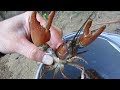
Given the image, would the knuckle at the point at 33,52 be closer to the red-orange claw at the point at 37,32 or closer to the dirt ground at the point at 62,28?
the red-orange claw at the point at 37,32

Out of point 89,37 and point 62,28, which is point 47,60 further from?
point 62,28

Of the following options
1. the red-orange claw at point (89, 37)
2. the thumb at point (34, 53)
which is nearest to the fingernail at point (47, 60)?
the thumb at point (34, 53)

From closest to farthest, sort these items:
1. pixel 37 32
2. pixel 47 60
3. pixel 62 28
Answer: pixel 37 32
pixel 47 60
pixel 62 28

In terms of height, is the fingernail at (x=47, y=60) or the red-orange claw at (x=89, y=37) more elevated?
the red-orange claw at (x=89, y=37)

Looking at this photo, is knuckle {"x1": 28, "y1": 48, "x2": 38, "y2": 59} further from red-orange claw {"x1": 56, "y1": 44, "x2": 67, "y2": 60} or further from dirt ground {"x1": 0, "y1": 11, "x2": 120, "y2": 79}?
dirt ground {"x1": 0, "y1": 11, "x2": 120, "y2": 79}

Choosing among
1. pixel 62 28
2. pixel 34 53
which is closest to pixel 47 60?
pixel 34 53
